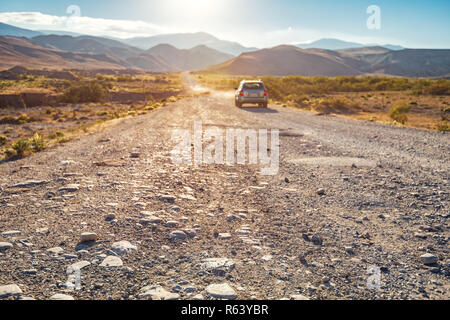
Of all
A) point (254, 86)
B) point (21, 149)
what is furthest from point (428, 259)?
point (254, 86)

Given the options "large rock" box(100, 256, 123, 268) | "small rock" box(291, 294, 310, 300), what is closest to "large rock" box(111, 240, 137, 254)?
"large rock" box(100, 256, 123, 268)

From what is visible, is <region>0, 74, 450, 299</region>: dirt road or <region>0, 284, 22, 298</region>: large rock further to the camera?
<region>0, 74, 450, 299</region>: dirt road

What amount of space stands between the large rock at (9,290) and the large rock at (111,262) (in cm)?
72

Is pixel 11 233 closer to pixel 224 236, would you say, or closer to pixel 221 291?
pixel 224 236

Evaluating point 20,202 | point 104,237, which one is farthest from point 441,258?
point 20,202

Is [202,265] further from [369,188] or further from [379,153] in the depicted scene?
[379,153]

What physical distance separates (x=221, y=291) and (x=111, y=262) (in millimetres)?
1216

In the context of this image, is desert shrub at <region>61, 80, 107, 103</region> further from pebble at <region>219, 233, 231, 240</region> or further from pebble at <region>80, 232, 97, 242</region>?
pebble at <region>219, 233, 231, 240</region>

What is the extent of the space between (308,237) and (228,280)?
1390 millimetres

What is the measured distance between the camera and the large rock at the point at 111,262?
3214mm

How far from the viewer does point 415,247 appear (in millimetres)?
3689

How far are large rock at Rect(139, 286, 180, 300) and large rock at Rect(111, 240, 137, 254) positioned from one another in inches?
30.6

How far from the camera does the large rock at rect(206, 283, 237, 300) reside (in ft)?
9.05

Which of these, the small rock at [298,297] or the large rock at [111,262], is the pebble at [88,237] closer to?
the large rock at [111,262]
